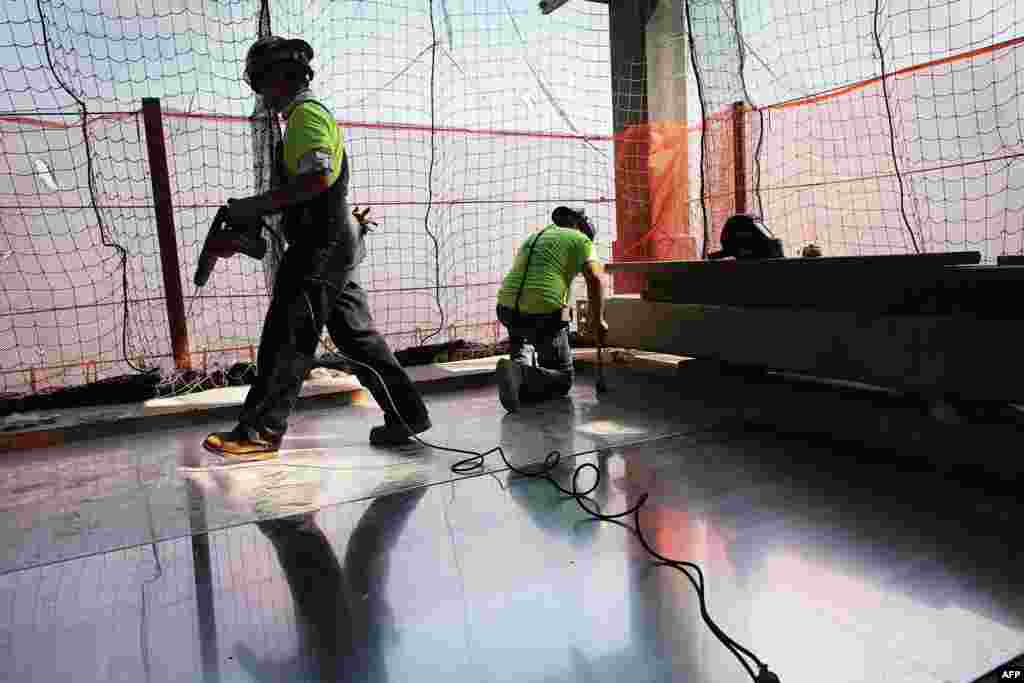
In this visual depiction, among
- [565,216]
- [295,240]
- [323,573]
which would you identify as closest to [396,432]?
[295,240]

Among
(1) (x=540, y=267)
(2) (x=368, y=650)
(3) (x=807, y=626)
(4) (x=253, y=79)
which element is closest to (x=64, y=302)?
(4) (x=253, y=79)

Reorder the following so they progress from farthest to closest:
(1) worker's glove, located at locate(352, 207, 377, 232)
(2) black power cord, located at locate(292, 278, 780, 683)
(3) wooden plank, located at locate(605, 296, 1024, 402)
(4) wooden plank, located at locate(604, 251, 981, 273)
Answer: (1) worker's glove, located at locate(352, 207, 377, 232) → (4) wooden plank, located at locate(604, 251, 981, 273) → (3) wooden plank, located at locate(605, 296, 1024, 402) → (2) black power cord, located at locate(292, 278, 780, 683)

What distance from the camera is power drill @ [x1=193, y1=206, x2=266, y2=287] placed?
3.15 m

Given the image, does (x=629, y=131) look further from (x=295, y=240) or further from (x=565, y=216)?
(x=295, y=240)

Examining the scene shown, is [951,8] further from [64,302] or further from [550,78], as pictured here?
[64,302]

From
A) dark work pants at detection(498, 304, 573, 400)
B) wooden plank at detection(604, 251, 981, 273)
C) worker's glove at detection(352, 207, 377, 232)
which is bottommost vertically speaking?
dark work pants at detection(498, 304, 573, 400)

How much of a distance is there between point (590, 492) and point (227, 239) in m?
1.98

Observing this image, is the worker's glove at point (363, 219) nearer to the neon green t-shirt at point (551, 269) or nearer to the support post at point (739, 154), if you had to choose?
the neon green t-shirt at point (551, 269)

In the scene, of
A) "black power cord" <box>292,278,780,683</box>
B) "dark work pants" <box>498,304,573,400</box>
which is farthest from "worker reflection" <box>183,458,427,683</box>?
"dark work pants" <box>498,304,573,400</box>

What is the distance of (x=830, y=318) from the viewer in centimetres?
360

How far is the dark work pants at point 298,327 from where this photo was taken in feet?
10.4

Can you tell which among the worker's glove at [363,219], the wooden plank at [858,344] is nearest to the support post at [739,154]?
the wooden plank at [858,344]

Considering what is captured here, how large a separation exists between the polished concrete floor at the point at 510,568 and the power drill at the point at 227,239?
995 mm

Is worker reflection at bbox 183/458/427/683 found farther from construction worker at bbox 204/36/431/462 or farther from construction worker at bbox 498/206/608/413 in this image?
construction worker at bbox 498/206/608/413
